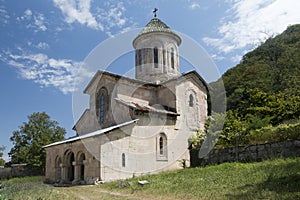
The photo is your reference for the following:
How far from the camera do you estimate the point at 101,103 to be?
59.7 feet

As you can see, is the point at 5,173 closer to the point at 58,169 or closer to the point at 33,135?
the point at 33,135

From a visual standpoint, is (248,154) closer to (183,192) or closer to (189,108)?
(183,192)

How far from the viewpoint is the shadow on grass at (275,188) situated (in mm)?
6268

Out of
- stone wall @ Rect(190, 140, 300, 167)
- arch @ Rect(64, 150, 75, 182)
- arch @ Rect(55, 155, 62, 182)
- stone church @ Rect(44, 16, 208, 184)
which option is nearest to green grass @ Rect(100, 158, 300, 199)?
stone wall @ Rect(190, 140, 300, 167)

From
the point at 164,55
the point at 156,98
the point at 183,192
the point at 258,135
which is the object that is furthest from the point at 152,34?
the point at 183,192

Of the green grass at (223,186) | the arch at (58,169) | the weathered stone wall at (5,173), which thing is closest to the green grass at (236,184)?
the green grass at (223,186)

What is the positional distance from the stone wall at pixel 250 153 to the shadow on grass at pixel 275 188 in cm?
192

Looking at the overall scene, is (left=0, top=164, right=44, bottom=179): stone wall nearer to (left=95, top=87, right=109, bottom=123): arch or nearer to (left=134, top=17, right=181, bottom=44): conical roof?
(left=95, top=87, right=109, bottom=123): arch

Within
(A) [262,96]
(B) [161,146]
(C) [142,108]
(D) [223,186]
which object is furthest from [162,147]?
(A) [262,96]

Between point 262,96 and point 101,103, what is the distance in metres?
11.7

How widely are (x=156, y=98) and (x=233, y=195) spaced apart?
484 inches

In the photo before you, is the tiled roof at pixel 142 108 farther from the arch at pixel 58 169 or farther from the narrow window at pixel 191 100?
the arch at pixel 58 169

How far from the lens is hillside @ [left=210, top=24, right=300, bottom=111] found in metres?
30.8

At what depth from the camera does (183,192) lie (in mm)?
8312
